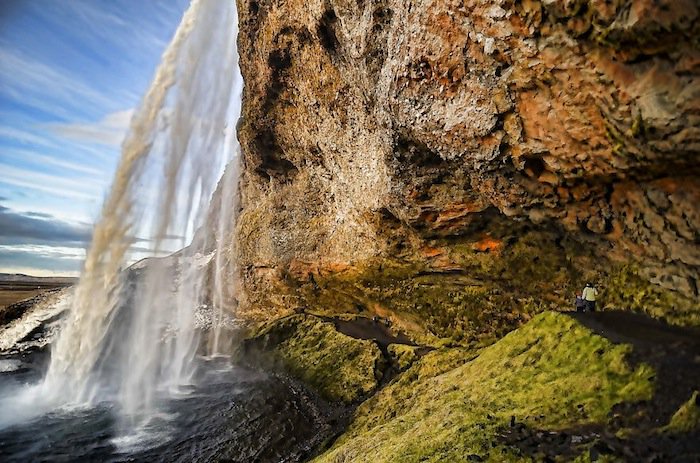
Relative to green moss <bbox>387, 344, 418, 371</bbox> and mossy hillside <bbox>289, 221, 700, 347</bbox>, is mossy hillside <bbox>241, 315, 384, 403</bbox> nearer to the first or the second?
green moss <bbox>387, 344, 418, 371</bbox>

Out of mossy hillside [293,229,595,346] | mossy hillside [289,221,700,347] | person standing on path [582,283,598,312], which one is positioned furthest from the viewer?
mossy hillside [293,229,595,346]

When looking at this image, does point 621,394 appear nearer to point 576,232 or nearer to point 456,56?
point 576,232

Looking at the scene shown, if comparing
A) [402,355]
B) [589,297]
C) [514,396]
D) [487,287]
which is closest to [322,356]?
[402,355]

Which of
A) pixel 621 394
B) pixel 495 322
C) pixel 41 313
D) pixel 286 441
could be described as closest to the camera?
pixel 621 394

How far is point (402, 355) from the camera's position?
56.5ft

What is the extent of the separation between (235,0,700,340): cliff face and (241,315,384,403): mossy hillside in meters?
2.11

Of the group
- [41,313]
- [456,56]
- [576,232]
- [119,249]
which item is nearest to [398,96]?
[456,56]

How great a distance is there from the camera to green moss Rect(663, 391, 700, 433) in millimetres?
5887

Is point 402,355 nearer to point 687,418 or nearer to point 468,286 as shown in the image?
point 468,286

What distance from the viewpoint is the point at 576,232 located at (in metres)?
12.4

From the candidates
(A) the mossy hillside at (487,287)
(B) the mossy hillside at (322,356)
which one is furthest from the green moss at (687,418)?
(B) the mossy hillside at (322,356)

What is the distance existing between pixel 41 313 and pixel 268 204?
16.9 m

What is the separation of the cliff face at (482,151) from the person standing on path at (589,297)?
1.87ft

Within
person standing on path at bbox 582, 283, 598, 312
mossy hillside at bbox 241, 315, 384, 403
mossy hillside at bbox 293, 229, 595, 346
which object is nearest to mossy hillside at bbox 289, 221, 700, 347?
mossy hillside at bbox 293, 229, 595, 346
